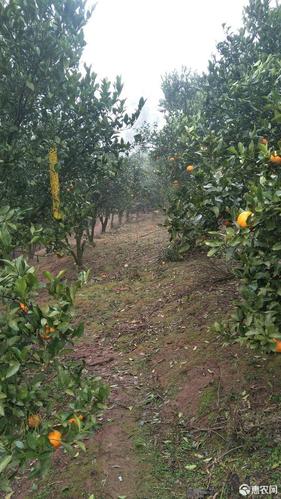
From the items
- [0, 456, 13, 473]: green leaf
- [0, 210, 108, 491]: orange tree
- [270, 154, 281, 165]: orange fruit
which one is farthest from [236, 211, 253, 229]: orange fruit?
[0, 456, 13, 473]: green leaf

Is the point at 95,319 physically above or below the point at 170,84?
below

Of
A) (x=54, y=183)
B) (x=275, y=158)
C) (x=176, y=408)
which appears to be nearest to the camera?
(x=275, y=158)

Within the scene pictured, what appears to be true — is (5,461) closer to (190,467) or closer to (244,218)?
(244,218)

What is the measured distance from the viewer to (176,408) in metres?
4.18

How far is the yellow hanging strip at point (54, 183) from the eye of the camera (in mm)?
4465

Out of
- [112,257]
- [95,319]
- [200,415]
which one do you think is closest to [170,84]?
[112,257]

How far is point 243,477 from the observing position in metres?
3.12

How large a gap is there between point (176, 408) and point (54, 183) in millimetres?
2747

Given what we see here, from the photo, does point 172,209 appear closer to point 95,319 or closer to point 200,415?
point 95,319

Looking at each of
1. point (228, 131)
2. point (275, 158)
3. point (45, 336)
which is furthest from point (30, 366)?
point (228, 131)

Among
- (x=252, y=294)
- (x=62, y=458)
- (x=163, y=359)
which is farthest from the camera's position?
(x=163, y=359)

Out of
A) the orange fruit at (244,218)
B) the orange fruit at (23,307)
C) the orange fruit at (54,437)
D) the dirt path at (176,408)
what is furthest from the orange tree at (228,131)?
the orange fruit at (54,437)

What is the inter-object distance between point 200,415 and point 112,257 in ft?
24.8

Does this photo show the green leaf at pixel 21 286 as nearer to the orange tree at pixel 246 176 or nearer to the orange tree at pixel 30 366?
the orange tree at pixel 30 366
